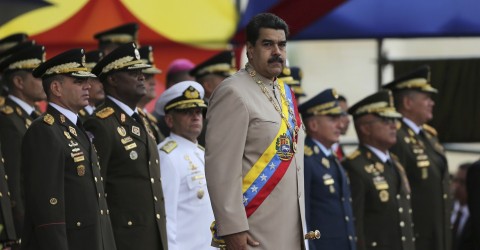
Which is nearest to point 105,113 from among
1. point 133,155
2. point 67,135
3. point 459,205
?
point 133,155

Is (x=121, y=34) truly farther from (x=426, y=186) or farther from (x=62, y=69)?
(x=426, y=186)

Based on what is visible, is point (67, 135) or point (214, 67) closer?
point (67, 135)

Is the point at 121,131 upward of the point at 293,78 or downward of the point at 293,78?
upward

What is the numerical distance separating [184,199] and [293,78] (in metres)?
Answer: 2.67

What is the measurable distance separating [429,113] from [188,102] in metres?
3.06

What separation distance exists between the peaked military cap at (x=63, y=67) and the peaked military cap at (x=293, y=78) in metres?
2.43

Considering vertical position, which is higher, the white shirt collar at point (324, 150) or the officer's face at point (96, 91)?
the officer's face at point (96, 91)

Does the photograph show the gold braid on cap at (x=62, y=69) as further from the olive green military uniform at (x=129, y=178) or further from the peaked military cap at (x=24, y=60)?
the peaked military cap at (x=24, y=60)

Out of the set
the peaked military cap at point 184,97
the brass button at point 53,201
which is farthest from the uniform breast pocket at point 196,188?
the brass button at point 53,201

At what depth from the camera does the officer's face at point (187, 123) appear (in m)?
9.22

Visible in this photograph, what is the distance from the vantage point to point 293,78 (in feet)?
37.4

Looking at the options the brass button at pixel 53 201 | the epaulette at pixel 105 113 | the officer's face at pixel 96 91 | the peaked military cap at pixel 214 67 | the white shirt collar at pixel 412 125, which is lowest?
the white shirt collar at pixel 412 125

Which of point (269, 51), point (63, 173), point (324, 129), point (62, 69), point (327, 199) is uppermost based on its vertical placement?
point (269, 51)

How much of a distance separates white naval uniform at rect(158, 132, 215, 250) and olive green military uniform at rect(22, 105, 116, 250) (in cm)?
96
